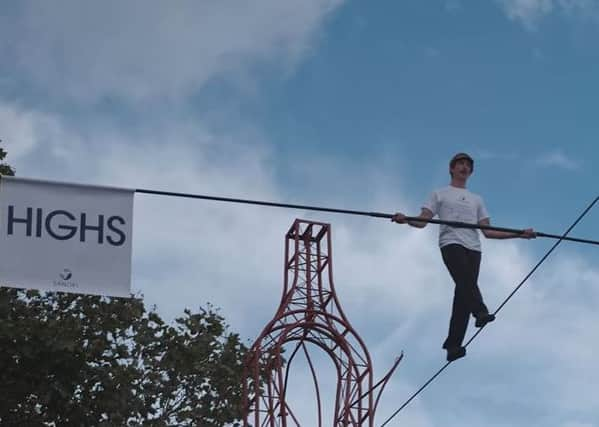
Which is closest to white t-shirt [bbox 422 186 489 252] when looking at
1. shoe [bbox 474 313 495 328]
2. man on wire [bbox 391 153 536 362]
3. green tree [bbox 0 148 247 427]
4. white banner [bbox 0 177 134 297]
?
man on wire [bbox 391 153 536 362]

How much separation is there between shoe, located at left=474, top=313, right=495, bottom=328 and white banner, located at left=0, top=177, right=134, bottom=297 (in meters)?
3.00

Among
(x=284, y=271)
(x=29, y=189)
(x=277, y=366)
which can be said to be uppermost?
(x=284, y=271)

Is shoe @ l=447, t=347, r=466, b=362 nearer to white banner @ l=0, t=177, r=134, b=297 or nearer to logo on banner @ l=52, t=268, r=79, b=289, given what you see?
white banner @ l=0, t=177, r=134, b=297

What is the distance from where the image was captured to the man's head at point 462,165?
1098 centimetres

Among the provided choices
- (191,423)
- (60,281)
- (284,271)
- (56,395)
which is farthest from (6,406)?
(60,281)

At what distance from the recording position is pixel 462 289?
1070 cm

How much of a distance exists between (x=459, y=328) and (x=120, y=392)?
9.65 m

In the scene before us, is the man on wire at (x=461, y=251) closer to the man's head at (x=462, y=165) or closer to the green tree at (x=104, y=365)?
the man's head at (x=462, y=165)

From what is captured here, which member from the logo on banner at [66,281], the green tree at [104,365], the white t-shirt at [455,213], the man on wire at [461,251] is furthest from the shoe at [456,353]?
the green tree at [104,365]

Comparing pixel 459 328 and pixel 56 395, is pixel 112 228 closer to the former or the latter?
pixel 459 328

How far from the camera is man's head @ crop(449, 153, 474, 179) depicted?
10984 mm

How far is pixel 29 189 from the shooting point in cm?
1006

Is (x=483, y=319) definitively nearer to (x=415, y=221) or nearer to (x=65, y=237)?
(x=415, y=221)

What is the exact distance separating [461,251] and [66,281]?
3.39 metres
